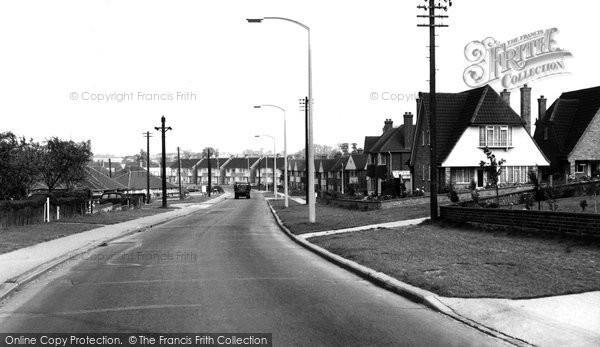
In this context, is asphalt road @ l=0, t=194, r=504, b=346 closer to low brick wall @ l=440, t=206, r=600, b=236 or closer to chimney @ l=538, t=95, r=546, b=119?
low brick wall @ l=440, t=206, r=600, b=236

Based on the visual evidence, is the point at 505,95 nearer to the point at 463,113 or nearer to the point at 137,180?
the point at 463,113

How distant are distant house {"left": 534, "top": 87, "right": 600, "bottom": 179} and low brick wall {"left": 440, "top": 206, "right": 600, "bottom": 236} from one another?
27.3m

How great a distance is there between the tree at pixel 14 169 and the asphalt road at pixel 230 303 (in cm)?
2188

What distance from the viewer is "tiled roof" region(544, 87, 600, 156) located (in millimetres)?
44875

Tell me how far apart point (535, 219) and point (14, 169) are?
3038cm

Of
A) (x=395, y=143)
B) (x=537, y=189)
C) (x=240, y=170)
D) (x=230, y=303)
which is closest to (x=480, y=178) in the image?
(x=395, y=143)

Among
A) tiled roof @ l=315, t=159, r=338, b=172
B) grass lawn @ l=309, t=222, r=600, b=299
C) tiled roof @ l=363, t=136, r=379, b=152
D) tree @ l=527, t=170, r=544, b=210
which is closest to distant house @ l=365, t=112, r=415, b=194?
tiled roof @ l=363, t=136, r=379, b=152

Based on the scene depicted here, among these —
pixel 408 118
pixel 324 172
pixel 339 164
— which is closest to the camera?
pixel 408 118

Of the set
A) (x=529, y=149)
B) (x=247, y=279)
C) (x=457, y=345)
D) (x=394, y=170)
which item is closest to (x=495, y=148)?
(x=529, y=149)

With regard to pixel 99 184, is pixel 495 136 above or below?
above

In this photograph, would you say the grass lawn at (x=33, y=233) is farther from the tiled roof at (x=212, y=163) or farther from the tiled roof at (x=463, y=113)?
the tiled roof at (x=212, y=163)

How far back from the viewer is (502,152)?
149ft

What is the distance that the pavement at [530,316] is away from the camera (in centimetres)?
703

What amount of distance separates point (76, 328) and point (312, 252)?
32.1 feet
